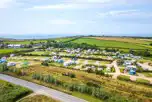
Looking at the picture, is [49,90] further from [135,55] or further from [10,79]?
[135,55]

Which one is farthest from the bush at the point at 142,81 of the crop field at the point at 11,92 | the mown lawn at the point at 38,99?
the crop field at the point at 11,92

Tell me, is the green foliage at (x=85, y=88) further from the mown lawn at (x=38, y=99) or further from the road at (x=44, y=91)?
the mown lawn at (x=38, y=99)

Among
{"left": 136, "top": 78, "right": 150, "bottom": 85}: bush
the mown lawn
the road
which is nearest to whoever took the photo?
the mown lawn

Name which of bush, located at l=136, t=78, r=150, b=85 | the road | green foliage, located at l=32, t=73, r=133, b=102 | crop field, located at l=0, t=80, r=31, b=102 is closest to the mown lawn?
the road

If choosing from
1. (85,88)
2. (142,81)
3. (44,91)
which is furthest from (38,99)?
(142,81)

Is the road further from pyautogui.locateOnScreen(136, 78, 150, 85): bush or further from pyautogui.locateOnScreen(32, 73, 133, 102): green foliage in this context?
pyautogui.locateOnScreen(136, 78, 150, 85): bush

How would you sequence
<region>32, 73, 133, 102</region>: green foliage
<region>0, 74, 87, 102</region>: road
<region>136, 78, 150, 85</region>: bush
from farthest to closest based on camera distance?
<region>136, 78, 150, 85</region>: bush < <region>32, 73, 133, 102</region>: green foliage < <region>0, 74, 87, 102</region>: road

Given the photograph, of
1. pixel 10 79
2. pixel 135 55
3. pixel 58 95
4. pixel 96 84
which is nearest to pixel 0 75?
pixel 10 79

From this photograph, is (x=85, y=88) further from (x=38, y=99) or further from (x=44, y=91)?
(x=38, y=99)

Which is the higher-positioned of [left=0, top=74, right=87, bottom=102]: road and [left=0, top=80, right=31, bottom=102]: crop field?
[left=0, top=80, right=31, bottom=102]: crop field
